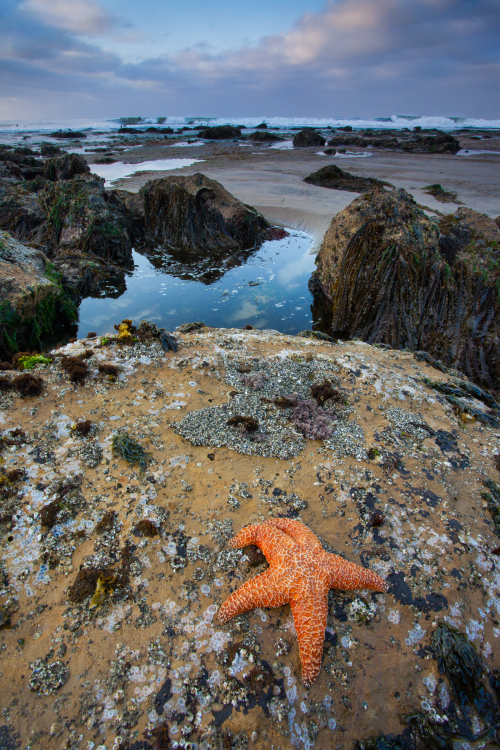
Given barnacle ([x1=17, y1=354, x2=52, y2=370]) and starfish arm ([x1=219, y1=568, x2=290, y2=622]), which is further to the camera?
barnacle ([x1=17, y1=354, x2=52, y2=370])

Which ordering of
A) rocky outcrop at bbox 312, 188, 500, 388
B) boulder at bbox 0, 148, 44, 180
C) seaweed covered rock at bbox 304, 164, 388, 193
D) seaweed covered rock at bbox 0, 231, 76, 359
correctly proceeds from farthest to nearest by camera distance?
boulder at bbox 0, 148, 44, 180, seaweed covered rock at bbox 304, 164, 388, 193, rocky outcrop at bbox 312, 188, 500, 388, seaweed covered rock at bbox 0, 231, 76, 359

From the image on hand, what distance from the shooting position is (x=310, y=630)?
2672 mm

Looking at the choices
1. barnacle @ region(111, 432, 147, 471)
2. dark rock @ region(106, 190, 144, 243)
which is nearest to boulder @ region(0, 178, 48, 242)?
dark rock @ region(106, 190, 144, 243)

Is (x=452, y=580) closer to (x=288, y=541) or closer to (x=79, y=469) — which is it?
(x=288, y=541)

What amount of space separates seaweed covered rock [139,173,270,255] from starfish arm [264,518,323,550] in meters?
12.6

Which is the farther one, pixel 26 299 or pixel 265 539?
pixel 26 299

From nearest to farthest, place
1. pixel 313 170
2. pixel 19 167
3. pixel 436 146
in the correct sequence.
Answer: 1. pixel 19 167
2. pixel 313 170
3. pixel 436 146

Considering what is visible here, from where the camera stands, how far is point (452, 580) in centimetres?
320

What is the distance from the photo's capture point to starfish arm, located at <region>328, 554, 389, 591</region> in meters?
2.96

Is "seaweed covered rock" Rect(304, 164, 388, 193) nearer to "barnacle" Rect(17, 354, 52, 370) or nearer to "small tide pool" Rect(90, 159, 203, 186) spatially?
"small tide pool" Rect(90, 159, 203, 186)

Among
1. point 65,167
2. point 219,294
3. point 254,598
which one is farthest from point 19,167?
point 254,598

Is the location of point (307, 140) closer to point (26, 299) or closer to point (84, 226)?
point (84, 226)

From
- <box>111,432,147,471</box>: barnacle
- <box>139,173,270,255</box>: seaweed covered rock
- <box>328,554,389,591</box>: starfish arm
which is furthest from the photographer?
<box>139,173,270,255</box>: seaweed covered rock

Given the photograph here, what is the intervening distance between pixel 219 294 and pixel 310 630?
9029 mm
